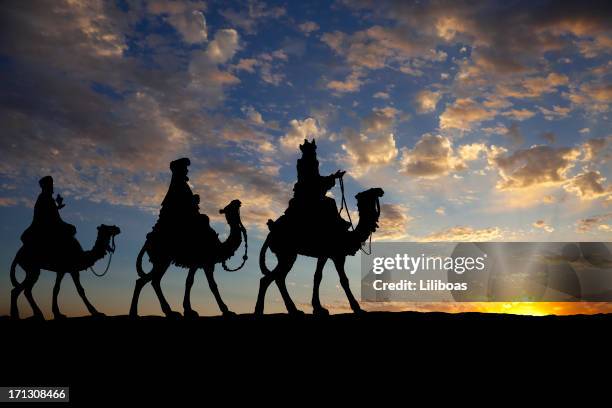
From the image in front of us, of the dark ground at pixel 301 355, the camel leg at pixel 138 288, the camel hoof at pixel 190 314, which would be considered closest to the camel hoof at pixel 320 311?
the dark ground at pixel 301 355

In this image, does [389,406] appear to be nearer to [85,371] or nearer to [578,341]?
[578,341]

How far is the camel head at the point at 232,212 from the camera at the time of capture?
43.6 feet

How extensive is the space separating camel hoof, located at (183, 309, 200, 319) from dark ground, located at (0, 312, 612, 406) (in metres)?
1.04

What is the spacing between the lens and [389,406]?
6.92 metres

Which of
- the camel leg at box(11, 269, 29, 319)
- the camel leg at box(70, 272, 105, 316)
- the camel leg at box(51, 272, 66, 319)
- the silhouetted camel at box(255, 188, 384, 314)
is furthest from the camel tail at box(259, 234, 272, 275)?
the camel leg at box(11, 269, 29, 319)

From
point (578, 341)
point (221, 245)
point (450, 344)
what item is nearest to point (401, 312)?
point (450, 344)

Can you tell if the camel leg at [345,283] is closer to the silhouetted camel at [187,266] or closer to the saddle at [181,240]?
the silhouetted camel at [187,266]

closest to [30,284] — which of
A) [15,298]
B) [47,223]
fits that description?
[15,298]

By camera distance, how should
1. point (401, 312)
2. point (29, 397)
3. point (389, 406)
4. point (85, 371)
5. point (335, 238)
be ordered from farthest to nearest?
point (335, 238) → point (401, 312) → point (85, 371) → point (29, 397) → point (389, 406)

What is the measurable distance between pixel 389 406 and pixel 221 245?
713 centimetres

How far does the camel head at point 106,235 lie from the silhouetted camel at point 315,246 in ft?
16.9

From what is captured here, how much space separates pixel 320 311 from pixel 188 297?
10.8ft

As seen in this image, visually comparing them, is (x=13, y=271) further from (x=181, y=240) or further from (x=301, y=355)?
(x=301, y=355)

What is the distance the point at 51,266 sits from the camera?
44.1ft
